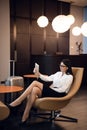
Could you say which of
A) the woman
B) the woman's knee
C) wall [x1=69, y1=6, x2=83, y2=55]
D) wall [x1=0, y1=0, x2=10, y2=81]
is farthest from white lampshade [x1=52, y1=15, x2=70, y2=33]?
wall [x1=69, y1=6, x2=83, y2=55]

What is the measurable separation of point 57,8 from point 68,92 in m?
6.45

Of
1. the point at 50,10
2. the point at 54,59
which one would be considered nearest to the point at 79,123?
the point at 54,59

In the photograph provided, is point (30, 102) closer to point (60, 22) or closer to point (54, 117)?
point (54, 117)

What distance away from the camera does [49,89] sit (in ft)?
15.5

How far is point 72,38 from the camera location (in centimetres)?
1134

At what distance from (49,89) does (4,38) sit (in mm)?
4655

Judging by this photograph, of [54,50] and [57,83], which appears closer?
[57,83]

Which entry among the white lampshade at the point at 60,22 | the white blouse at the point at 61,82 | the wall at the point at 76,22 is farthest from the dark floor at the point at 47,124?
the wall at the point at 76,22

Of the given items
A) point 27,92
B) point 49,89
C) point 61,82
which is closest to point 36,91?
point 27,92

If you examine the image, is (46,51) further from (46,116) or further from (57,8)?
(46,116)

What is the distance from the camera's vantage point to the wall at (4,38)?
8867 mm

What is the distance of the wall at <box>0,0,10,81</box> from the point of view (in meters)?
8.87

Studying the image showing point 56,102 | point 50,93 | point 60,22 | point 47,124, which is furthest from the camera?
point 60,22

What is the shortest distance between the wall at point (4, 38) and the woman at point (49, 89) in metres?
4.13
